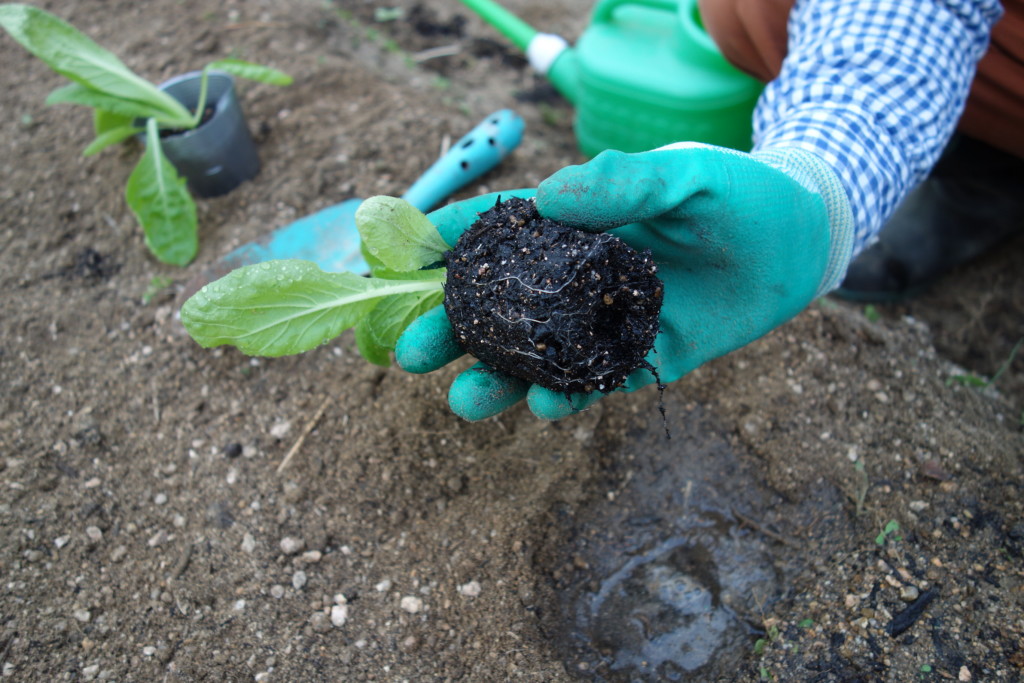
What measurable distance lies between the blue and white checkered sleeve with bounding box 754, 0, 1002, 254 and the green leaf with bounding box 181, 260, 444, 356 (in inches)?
45.8

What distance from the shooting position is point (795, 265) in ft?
5.69

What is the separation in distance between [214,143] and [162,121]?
25cm

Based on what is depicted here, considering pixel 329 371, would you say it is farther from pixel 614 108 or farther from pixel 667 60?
pixel 667 60

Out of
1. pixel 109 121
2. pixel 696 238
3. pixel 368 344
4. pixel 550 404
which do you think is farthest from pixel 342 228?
pixel 696 238

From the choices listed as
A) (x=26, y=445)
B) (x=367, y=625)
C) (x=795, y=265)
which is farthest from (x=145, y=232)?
(x=795, y=265)

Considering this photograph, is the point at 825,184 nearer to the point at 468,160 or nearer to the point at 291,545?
the point at 468,160

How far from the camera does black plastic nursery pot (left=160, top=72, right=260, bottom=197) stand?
2627 mm

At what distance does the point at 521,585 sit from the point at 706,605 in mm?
505

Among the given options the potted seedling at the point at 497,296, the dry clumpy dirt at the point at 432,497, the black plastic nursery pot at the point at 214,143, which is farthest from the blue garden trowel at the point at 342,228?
the potted seedling at the point at 497,296

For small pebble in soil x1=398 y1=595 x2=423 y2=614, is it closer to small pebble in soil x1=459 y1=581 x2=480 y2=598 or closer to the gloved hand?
small pebble in soil x1=459 y1=581 x2=480 y2=598

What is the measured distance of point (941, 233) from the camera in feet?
9.64

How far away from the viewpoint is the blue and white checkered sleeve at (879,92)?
1909 millimetres

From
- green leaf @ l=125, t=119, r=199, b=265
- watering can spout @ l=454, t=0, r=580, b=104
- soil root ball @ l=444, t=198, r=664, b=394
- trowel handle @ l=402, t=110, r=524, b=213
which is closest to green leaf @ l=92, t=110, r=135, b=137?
green leaf @ l=125, t=119, r=199, b=265

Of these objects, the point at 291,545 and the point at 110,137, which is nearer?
the point at 291,545
